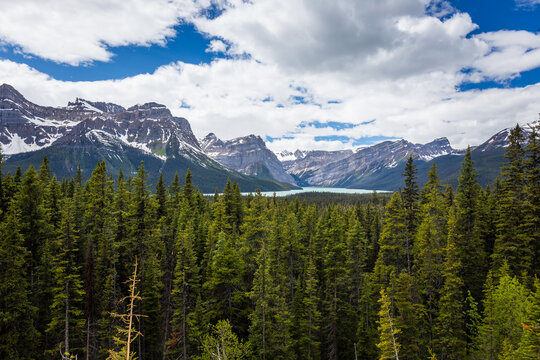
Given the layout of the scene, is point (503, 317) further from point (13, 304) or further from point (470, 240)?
point (13, 304)

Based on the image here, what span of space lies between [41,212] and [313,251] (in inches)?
1360

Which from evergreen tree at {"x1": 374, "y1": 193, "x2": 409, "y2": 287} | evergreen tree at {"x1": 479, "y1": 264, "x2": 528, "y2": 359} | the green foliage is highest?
evergreen tree at {"x1": 374, "y1": 193, "x2": 409, "y2": 287}

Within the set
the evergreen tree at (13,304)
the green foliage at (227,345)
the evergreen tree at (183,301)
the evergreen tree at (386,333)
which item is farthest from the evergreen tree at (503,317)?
the evergreen tree at (13,304)

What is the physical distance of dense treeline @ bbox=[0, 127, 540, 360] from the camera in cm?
2523

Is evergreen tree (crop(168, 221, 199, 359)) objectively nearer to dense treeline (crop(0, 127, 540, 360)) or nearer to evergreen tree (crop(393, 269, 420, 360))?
dense treeline (crop(0, 127, 540, 360))

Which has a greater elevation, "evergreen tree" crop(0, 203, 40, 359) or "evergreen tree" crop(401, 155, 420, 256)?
→ "evergreen tree" crop(401, 155, 420, 256)

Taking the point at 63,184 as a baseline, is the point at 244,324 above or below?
below

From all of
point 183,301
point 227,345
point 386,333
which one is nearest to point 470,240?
point 386,333

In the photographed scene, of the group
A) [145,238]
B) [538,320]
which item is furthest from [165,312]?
[538,320]

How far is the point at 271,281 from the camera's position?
2970cm

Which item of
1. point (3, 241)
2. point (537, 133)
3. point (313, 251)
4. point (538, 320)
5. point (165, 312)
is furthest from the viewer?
point (313, 251)

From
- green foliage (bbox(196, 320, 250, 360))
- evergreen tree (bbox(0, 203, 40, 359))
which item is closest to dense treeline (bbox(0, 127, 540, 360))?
evergreen tree (bbox(0, 203, 40, 359))

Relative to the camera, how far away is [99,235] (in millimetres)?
33562

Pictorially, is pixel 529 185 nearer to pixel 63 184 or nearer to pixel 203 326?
pixel 203 326
